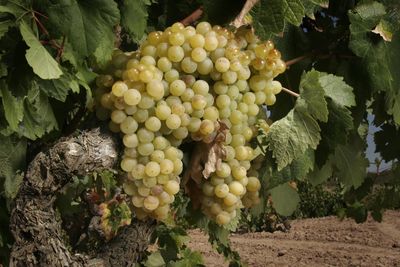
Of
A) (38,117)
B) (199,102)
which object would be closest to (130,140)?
(199,102)

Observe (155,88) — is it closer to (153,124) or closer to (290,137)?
→ (153,124)

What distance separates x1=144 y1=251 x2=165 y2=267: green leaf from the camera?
11.3 ft

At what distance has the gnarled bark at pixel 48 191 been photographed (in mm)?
1201

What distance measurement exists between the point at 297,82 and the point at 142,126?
73cm

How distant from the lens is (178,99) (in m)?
1.26

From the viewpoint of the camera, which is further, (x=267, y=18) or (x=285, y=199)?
(x=285, y=199)

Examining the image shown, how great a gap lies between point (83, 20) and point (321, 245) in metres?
8.89

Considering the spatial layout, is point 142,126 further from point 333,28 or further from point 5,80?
point 333,28

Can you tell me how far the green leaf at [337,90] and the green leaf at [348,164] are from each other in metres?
0.73

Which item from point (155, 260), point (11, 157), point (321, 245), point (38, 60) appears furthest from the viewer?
point (321, 245)

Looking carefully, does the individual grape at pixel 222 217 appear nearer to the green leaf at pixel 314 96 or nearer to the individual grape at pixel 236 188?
the individual grape at pixel 236 188

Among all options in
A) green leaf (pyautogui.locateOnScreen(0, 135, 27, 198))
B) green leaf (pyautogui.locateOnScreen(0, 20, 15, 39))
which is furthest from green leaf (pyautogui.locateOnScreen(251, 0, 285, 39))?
green leaf (pyautogui.locateOnScreen(0, 135, 27, 198))

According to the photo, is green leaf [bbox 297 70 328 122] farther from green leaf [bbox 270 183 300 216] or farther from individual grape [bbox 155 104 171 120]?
green leaf [bbox 270 183 300 216]

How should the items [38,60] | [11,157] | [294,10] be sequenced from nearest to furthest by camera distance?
1. [38,60]
2. [294,10]
3. [11,157]
